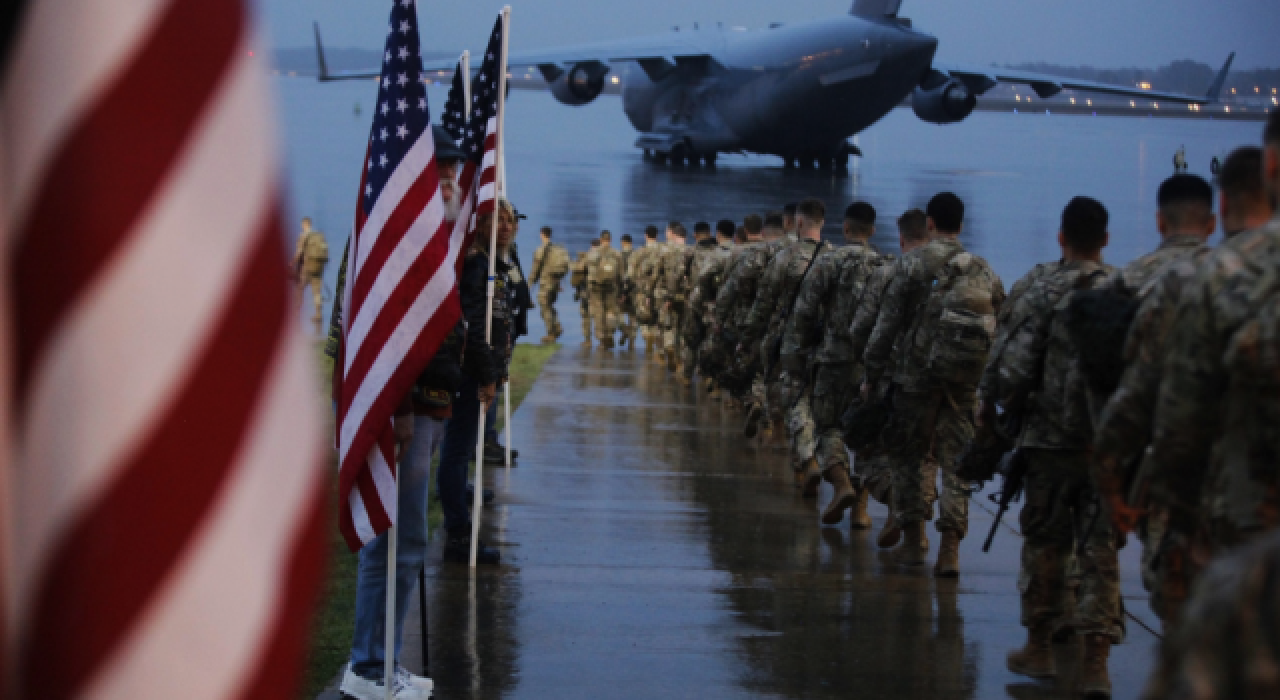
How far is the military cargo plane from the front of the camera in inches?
2216

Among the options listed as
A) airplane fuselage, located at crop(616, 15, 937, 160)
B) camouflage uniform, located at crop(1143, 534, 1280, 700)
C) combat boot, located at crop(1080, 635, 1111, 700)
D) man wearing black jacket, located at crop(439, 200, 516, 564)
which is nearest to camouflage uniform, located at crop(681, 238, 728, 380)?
man wearing black jacket, located at crop(439, 200, 516, 564)

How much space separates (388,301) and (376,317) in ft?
0.25

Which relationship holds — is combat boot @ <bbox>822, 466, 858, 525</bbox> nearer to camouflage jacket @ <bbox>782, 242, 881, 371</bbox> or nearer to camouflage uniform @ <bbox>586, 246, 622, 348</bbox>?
camouflage jacket @ <bbox>782, 242, 881, 371</bbox>

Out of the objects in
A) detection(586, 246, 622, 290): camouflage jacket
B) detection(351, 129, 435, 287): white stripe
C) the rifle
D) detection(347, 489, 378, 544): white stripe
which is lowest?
detection(347, 489, 378, 544): white stripe

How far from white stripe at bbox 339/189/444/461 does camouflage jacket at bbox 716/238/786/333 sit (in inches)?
276

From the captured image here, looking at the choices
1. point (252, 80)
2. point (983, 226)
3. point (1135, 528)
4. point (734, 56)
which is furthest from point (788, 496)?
point (734, 56)

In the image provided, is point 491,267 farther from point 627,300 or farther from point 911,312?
point 627,300

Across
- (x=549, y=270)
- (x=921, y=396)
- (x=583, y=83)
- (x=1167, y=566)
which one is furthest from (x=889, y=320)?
(x=583, y=83)

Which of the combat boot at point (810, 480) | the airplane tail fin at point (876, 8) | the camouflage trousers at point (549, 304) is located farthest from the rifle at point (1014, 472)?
the airplane tail fin at point (876, 8)

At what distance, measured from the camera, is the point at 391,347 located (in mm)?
5477

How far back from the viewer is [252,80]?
1632mm

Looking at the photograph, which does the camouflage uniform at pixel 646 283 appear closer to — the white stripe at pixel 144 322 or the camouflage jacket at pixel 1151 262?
the camouflage jacket at pixel 1151 262

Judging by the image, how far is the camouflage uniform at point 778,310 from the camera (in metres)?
11.5

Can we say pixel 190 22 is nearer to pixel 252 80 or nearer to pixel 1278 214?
pixel 252 80
